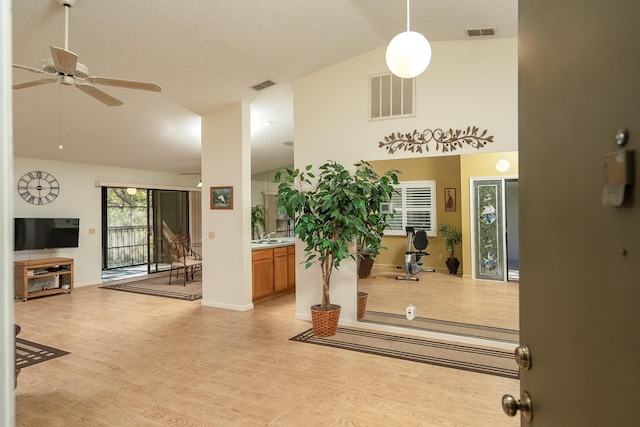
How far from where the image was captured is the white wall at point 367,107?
12.9ft

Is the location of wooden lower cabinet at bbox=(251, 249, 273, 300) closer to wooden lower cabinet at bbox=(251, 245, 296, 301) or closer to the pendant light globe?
wooden lower cabinet at bbox=(251, 245, 296, 301)

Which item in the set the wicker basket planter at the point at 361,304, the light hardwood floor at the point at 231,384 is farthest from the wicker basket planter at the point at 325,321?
the wicker basket planter at the point at 361,304

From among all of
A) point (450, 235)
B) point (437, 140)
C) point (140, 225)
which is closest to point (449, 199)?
point (450, 235)

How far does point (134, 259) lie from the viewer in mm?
9078

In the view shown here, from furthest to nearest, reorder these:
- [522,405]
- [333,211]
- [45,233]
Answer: [45,233]
[333,211]
[522,405]

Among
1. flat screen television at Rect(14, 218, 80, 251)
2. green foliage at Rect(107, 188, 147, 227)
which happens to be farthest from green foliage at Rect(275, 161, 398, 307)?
green foliage at Rect(107, 188, 147, 227)

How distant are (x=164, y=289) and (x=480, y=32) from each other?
5.95 metres

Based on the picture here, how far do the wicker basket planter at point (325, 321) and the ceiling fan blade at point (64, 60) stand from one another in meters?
3.00

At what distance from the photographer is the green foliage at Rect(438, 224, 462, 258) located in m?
4.54

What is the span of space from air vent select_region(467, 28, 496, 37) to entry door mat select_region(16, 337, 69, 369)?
491 cm

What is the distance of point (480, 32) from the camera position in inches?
150

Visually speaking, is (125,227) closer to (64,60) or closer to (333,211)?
(333,211)

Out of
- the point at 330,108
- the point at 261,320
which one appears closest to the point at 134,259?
the point at 261,320

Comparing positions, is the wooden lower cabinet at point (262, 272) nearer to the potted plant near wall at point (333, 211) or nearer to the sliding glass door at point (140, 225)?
the potted plant near wall at point (333, 211)
